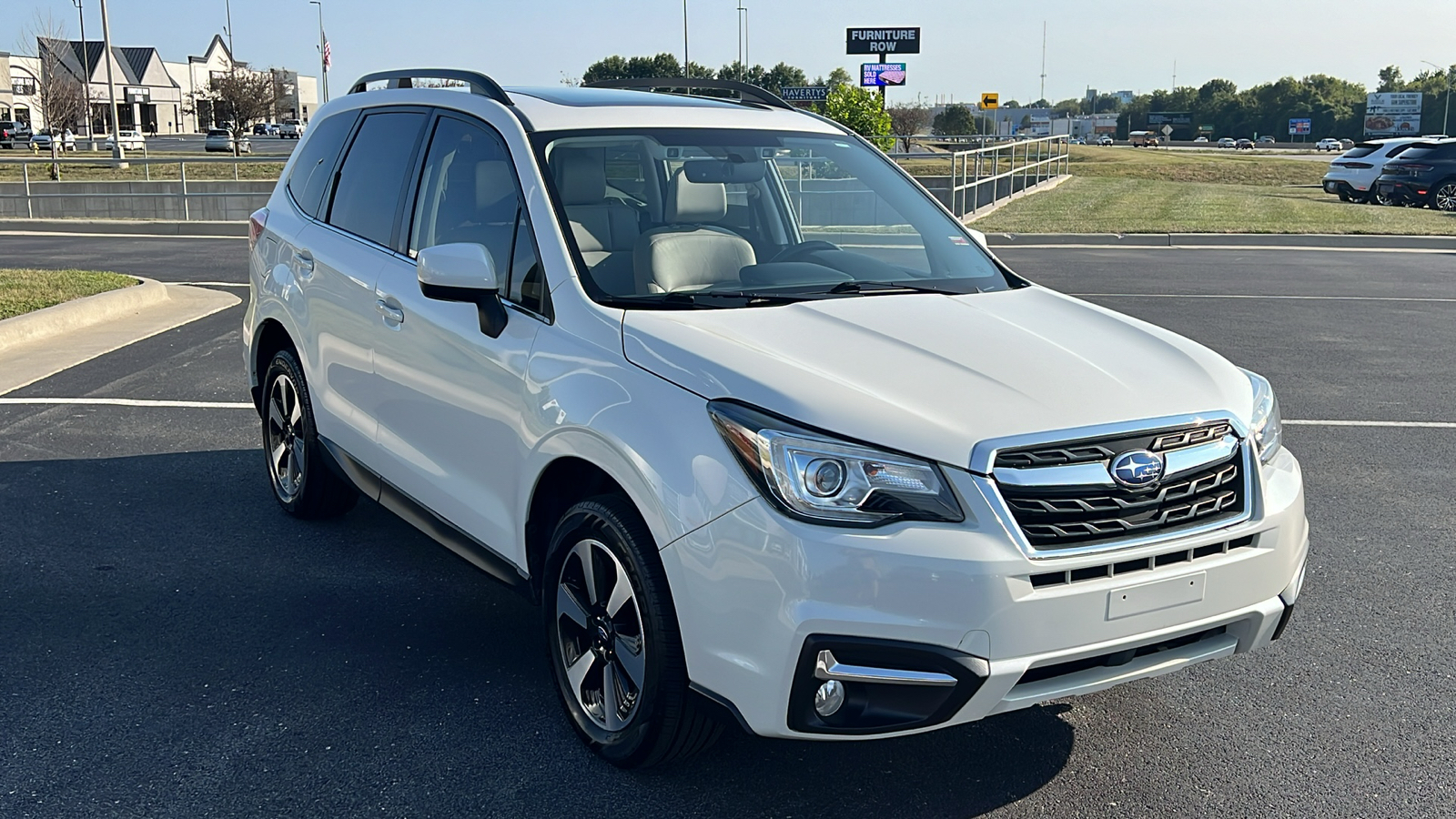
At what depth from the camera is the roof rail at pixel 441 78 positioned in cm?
444

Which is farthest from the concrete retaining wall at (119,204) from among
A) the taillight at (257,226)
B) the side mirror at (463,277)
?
the side mirror at (463,277)

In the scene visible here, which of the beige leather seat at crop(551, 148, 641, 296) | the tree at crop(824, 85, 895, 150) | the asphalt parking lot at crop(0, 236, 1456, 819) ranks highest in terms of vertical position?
the tree at crop(824, 85, 895, 150)

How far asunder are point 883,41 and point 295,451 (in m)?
50.0

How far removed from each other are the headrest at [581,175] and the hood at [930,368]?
0.67 m

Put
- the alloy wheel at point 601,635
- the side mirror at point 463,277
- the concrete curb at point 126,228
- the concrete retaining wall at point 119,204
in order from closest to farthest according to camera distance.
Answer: the alloy wheel at point 601,635 < the side mirror at point 463,277 < the concrete curb at point 126,228 < the concrete retaining wall at point 119,204

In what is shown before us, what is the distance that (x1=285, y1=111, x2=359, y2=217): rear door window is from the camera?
5.44m

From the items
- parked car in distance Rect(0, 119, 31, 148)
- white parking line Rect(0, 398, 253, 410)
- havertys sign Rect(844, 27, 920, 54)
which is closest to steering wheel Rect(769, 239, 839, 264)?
white parking line Rect(0, 398, 253, 410)

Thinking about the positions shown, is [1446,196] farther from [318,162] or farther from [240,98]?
[240,98]

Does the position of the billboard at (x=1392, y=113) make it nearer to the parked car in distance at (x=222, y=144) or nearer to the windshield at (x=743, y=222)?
the parked car in distance at (x=222, y=144)

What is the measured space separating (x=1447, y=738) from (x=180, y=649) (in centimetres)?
400

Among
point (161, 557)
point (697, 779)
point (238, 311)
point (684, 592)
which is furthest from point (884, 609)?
point (238, 311)

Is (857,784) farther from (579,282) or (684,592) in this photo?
(579,282)

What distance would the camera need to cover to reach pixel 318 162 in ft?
18.4

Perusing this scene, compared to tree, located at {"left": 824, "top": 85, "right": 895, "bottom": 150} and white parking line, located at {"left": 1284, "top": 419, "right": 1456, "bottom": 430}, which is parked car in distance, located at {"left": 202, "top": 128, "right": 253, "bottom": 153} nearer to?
tree, located at {"left": 824, "top": 85, "right": 895, "bottom": 150}
